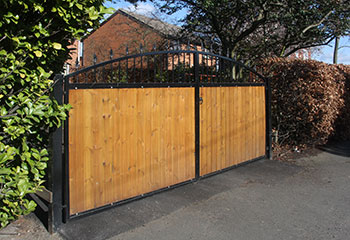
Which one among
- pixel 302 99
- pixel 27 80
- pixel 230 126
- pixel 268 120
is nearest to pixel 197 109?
pixel 230 126

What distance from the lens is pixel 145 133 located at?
4.31 metres

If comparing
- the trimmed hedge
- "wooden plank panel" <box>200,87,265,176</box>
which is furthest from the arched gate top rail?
the trimmed hedge

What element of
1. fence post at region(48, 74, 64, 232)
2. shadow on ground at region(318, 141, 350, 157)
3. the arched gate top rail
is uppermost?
the arched gate top rail

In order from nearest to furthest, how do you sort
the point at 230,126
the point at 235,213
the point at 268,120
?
the point at 235,213 < the point at 230,126 < the point at 268,120

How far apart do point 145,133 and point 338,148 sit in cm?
633

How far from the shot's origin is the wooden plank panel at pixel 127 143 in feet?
11.9

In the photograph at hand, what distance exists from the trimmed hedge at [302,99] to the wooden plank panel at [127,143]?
343 cm

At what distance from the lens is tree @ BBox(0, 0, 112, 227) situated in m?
2.82

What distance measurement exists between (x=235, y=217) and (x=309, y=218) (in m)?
0.89

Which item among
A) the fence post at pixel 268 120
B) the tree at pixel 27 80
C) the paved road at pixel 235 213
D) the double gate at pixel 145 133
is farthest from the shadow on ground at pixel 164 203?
the tree at pixel 27 80

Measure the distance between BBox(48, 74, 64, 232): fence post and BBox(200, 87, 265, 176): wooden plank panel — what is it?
245cm

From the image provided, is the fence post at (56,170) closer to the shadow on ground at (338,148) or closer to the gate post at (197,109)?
the gate post at (197,109)

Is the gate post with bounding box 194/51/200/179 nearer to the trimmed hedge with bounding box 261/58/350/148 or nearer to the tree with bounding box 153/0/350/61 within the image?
the trimmed hedge with bounding box 261/58/350/148

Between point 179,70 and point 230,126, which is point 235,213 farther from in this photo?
point 179,70
